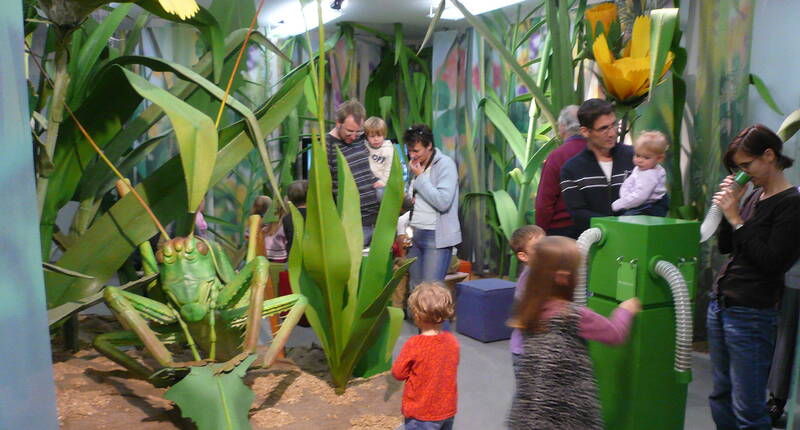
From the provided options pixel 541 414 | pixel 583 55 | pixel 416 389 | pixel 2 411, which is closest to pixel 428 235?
pixel 583 55

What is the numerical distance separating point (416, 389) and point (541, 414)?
39cm

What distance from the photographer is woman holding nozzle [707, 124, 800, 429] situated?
66.4 inches

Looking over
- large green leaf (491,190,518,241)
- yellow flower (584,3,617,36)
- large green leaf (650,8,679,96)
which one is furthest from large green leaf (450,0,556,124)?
large green leaf (491,190,518,241)

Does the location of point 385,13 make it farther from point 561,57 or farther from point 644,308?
point 644,308

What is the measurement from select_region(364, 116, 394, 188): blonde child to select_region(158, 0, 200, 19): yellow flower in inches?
50.5

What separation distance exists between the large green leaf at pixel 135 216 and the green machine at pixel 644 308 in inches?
47.6

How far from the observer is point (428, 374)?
1.58 meters

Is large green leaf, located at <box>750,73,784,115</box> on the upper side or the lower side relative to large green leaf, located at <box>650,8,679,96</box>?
lower

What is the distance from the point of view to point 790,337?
201 centimetres

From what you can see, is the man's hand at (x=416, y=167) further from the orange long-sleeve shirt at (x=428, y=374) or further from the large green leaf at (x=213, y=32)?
the orange long-sleeve shirt at (x=428, y=374)

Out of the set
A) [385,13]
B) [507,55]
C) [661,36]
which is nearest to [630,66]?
[661,36]

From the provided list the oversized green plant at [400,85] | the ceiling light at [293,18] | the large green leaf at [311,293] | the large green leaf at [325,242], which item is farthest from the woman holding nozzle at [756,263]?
the oversized green plant at [400,85]

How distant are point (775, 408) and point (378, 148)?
1.84 meters

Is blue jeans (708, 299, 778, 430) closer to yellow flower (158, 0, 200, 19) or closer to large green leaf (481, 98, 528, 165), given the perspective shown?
yellow flower (158, 0, 200, 19)
